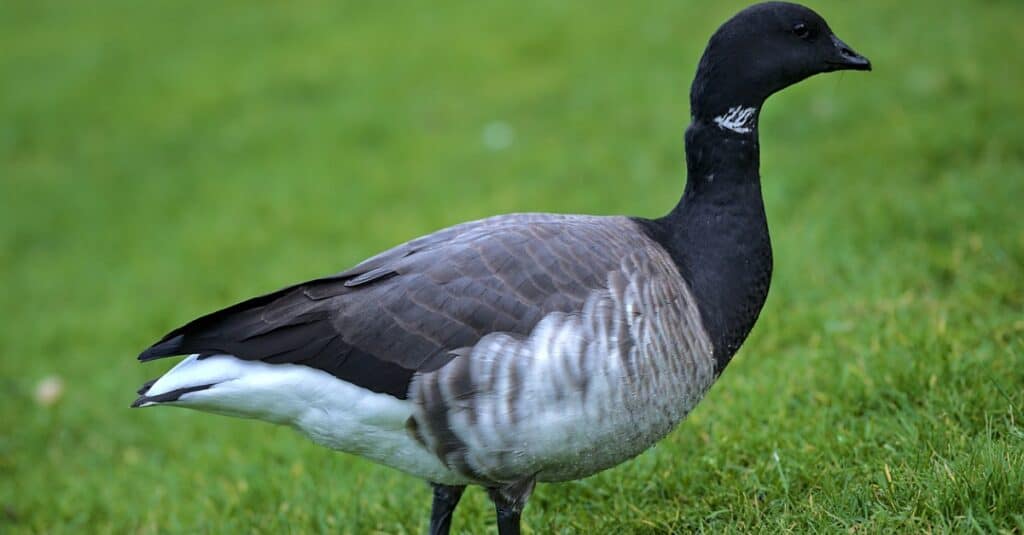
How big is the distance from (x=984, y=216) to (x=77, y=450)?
5459 millimetres

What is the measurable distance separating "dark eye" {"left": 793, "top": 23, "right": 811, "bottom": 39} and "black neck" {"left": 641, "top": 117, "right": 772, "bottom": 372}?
0.36m

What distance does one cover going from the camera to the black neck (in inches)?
136

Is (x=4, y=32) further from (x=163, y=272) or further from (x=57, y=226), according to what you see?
(x=163, y=272)

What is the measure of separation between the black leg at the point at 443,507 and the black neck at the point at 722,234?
3.57 feet

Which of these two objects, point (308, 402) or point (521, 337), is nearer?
point (521, 337)

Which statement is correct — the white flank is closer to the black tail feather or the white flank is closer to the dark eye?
the black tail feather

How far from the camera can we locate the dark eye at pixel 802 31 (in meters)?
3.62

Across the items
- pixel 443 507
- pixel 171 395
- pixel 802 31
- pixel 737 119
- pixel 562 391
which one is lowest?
pixel 443 507

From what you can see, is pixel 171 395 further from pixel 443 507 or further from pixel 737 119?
pixel 737 119

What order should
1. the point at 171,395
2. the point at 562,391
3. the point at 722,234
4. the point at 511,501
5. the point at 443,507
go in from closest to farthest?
1. the point at 562,391
2. the point at 171,395
3. the point at 511,501
4. the point at 722,234
5. the point at 443,507

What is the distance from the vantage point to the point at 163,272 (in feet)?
26.6

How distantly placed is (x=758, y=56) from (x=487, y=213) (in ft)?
13.1

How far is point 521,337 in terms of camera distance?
10.2 feet

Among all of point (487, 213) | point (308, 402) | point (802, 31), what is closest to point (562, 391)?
point (308, 402)
